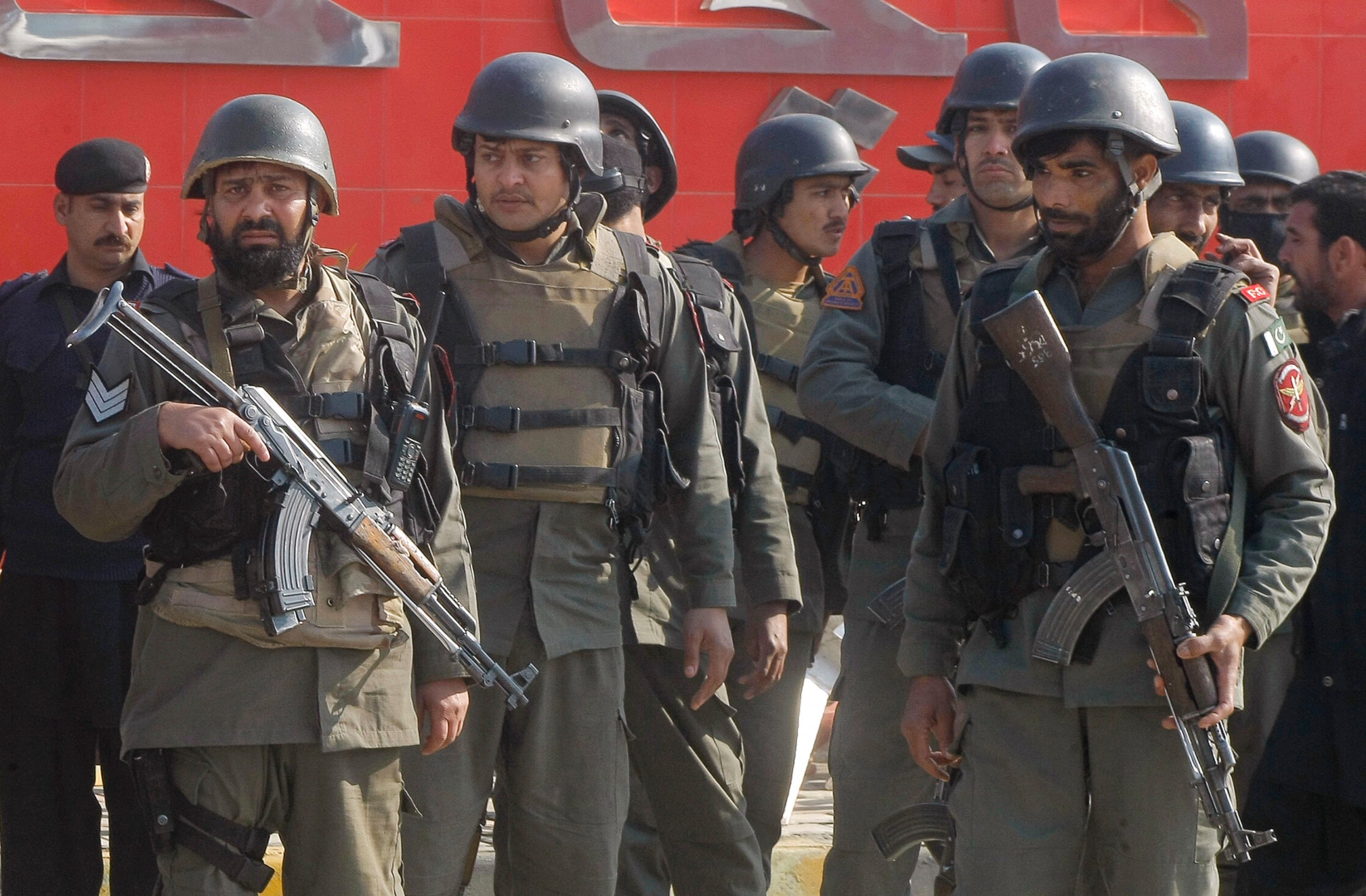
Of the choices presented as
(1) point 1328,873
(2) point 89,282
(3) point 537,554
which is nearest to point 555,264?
(3) point 537,554

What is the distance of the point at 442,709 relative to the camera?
12.0ft

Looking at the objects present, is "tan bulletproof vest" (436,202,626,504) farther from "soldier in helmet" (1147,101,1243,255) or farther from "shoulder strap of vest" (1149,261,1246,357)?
"soldier in helmet" (1147,101,1243,255)

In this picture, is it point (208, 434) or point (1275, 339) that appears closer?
point (208, 434)

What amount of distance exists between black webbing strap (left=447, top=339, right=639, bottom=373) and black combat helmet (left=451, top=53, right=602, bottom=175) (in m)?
0.47

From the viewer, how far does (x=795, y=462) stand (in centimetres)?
528

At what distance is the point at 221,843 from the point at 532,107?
1781mm

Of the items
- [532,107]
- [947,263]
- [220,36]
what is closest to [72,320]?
[532,107]

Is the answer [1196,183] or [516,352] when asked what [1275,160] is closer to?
[1196,183]

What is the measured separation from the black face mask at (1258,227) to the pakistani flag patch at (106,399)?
146 inches

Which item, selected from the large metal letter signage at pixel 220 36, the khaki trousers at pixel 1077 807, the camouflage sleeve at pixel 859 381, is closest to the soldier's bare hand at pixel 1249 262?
the camouflage sleeve at pixel 859 381

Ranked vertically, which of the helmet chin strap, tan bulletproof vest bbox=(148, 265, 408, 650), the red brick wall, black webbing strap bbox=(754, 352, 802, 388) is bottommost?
tan bulletproof vest bbox=(148, 265, 408, 650)

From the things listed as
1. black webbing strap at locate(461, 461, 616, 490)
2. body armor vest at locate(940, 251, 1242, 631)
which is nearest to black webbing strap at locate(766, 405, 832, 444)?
black webbing strap at locate(461, 461, 616, 490)

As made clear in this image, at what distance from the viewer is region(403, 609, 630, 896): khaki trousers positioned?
397 centimetres

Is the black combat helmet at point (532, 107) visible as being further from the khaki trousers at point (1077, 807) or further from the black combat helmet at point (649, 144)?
the khaki trousers at point (1077, 807)
